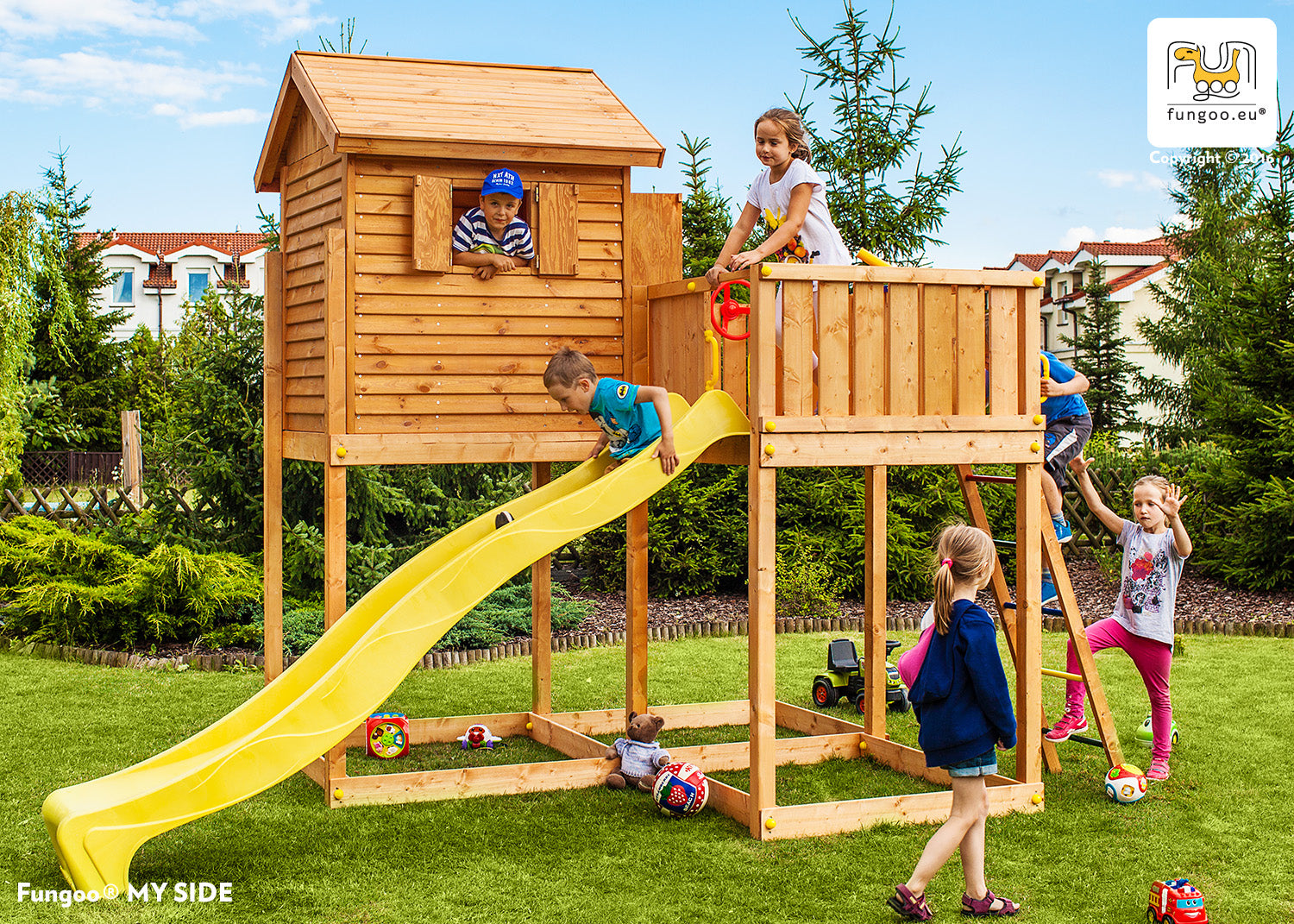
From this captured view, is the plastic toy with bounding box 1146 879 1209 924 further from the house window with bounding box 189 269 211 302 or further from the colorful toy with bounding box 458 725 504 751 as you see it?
the house window with bounding box 189 269 211 302

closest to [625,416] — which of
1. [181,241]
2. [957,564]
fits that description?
[957,564]

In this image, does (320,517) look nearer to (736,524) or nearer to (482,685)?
(482,685)

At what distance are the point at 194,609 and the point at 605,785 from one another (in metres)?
5.45

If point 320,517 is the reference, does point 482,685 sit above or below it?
below

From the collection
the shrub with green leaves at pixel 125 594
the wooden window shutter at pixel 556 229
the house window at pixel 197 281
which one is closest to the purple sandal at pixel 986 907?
the wooden window shutter at pixel 556 229

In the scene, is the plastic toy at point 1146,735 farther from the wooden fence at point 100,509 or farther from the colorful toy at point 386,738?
the wooden fence at point 100,509

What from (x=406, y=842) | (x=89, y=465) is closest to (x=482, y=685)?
(x=406, y=842)

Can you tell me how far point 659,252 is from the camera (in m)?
7.72

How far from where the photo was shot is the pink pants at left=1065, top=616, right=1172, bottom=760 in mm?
6629

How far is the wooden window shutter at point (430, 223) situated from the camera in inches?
273

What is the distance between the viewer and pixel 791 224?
6.59 meters

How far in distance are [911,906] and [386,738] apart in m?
3.83

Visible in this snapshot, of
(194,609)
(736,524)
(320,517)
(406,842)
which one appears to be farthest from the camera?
(736,524)

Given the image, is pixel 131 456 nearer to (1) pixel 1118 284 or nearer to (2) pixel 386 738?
(2) pixel 386 738
